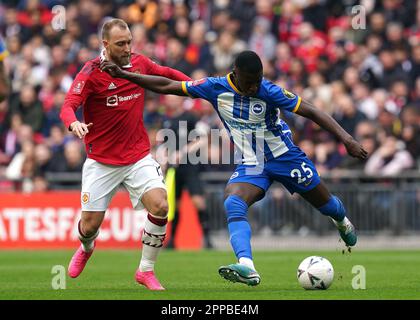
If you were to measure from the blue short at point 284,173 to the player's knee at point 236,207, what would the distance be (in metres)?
0.31

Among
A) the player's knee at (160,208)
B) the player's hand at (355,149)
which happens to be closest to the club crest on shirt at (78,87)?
the player's knee at (160,208)

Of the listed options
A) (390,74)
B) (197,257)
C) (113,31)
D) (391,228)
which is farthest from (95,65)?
(390,74)

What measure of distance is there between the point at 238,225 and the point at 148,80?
1.75 meters

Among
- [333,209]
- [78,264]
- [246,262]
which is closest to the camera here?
[246,262]

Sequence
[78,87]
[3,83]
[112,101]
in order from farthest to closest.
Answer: [112,101] < [78,87] < [3,83]

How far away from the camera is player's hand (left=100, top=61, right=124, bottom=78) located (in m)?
10.7

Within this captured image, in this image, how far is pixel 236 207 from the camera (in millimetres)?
10898

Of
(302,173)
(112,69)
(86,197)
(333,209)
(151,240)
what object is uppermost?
(112,69)

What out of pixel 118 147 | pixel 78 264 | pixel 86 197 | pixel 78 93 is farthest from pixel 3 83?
pixel 78 264

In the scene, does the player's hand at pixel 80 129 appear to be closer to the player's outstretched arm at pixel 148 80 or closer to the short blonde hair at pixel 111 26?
the player's outstretched arm at pixel 148 80

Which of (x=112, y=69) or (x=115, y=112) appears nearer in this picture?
(x=112, y=69)

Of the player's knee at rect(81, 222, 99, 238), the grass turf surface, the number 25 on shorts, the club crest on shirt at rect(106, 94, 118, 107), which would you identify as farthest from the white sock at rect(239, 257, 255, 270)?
the club crest on shirt at rect(106, 94, 118, 107)

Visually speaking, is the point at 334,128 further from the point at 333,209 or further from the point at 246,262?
the point at 246,262

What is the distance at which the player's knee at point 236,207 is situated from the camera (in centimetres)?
1088
